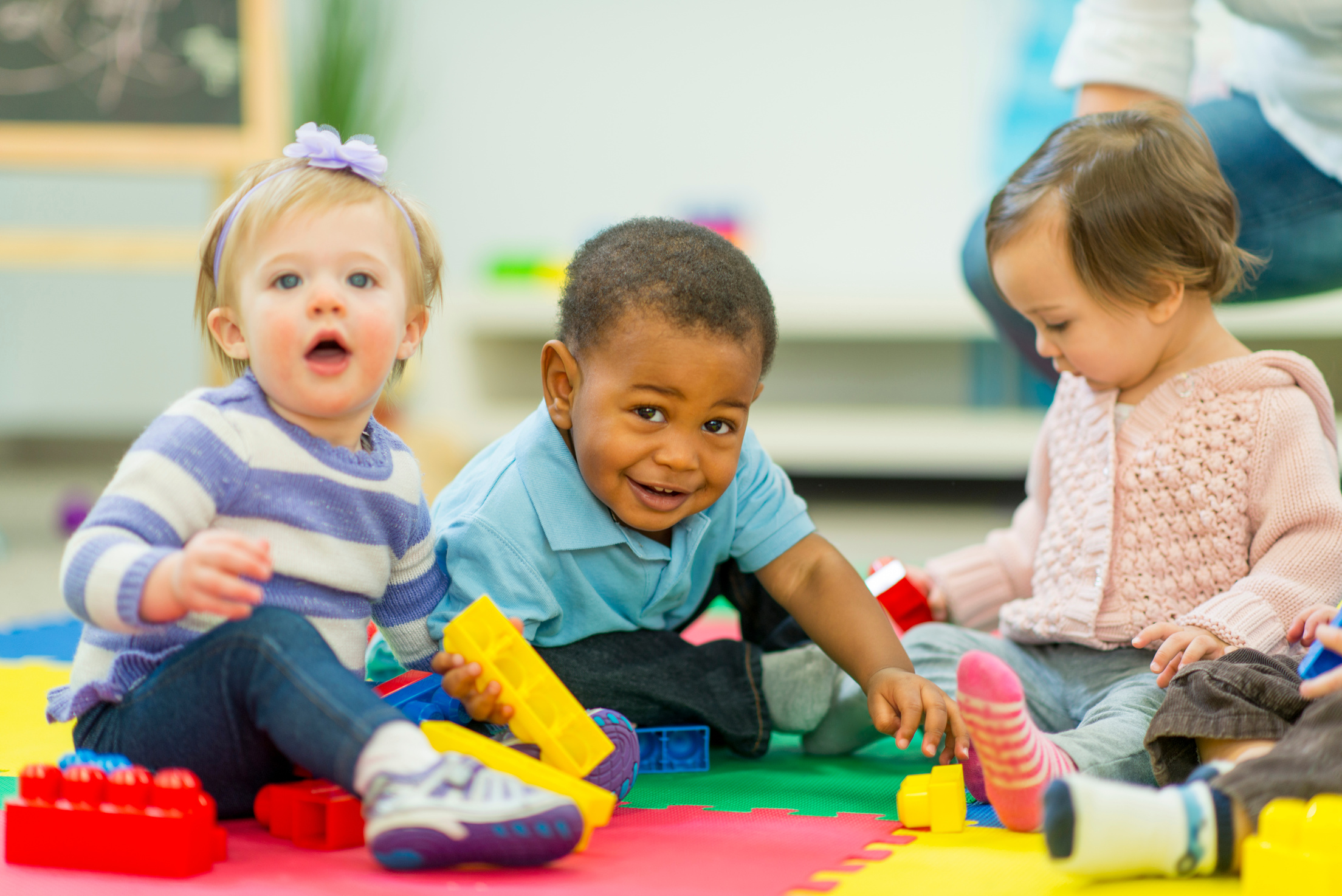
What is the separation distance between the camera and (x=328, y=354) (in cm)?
84

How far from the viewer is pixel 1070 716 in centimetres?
104

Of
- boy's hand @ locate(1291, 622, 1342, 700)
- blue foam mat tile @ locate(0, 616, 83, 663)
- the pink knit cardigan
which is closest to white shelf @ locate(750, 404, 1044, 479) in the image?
blue foam mat tile @ locate(0, 616, 83, 663)

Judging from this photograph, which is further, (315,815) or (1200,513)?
(1200,513)

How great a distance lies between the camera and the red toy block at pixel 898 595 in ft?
4.09

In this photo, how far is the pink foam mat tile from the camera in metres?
0.67

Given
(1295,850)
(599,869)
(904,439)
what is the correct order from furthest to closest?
Result: (904,439)
(599,869)
(1295,850)

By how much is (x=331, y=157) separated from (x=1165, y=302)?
682 millimetres

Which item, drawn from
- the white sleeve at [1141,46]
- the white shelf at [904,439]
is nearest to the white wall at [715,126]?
the white shelf at [904,439]

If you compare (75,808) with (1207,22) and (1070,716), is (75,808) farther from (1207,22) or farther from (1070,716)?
(1207,22)

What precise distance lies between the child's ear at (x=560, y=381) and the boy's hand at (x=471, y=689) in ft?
0.77

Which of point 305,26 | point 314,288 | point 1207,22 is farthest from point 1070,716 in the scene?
point 305,26

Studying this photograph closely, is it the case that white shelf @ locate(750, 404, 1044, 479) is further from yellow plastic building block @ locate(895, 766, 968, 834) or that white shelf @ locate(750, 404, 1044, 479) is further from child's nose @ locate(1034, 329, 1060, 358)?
yellow plastic building block @ locate(895, 766, 968, 834)

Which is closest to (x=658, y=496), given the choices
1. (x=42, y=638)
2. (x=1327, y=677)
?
(x=1327, y=677)

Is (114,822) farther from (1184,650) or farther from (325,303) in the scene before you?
(1184,650)
